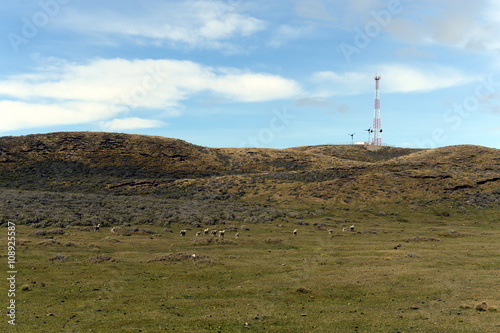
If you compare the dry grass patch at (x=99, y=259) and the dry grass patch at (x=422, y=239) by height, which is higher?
the dry grass patch at (x=422, y=239)

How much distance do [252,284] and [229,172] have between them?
357 feet

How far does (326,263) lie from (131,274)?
14992 millimetres

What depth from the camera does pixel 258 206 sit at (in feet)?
251

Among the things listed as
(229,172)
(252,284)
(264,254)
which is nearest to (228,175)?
(229,172)

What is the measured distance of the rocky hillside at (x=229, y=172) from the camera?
82.1 metres

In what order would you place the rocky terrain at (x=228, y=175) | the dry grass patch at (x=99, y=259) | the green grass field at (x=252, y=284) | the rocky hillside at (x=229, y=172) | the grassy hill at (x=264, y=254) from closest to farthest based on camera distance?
the green grass field at (x=252, y=284) → the grassy hill at (x=264, y=254) → the dry grass patch at (x=99, y=259) → the rocky terrain at (x=228, y=175) → the rocky hillside at (x=229, y=172)

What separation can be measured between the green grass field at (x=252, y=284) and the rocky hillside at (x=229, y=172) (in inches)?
1422

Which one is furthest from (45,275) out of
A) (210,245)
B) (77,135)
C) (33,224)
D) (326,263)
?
(77,135)

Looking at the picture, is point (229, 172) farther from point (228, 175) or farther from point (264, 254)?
point (264, 254)

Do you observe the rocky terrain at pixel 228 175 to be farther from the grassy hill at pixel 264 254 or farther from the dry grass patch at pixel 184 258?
the dry grass patch at pixel 184 258

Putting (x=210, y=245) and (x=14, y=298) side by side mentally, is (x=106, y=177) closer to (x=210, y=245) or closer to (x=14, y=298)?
(x=210, y=245)

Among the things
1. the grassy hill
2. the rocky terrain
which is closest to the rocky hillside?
the rocky terrain

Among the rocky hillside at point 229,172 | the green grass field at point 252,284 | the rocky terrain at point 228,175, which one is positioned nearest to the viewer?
the green grass field at point 252,284

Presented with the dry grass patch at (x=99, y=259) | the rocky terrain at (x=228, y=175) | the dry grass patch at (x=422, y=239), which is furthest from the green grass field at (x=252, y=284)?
the rocky terrain at (x=228, y=175)
